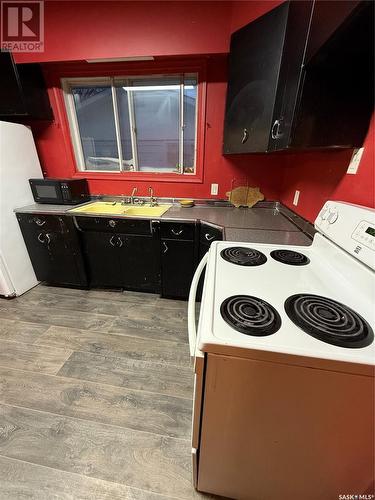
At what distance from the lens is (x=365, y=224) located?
2.78 feet

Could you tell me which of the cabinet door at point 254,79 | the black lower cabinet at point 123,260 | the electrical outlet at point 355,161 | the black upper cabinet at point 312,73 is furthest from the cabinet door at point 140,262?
the electrical outlet at point 355,161

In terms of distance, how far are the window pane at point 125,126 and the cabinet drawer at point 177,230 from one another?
40.9 inches

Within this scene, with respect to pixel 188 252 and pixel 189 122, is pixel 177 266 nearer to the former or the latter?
A: pixel 188 252

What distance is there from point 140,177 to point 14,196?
4.07 feet

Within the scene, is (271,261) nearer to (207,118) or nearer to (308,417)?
(308,417)

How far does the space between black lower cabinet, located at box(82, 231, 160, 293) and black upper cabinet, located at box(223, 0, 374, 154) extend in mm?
1295

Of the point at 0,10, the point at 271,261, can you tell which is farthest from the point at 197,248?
the point at 0,10

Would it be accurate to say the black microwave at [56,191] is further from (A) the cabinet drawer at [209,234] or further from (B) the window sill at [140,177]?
(A) the cabinet drawer at [209,234]

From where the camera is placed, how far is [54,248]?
220 centimetres

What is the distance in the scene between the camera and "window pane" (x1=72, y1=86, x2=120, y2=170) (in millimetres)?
2301

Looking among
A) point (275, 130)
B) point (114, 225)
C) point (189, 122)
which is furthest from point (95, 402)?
point (189, 122)

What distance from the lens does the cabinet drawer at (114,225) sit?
1.95 meters

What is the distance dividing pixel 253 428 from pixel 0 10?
3332 millimetres

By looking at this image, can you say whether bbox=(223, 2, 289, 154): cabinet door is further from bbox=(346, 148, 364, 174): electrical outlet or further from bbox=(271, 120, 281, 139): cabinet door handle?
bbox=(346, 148, 364, 174): electrical outlet
